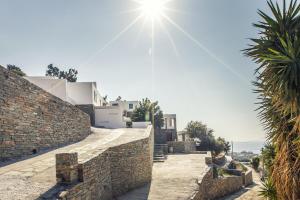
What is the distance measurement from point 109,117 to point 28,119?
1526 centimetres

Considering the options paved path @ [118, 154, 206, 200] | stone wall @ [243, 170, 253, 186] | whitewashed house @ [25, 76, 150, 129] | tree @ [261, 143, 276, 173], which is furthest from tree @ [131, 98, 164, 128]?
tree @ [261, 143, 276, 173]

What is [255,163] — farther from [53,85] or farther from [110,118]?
[53,85]

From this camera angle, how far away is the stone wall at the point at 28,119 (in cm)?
914

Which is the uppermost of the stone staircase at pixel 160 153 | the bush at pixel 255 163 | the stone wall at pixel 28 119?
the stone wall at pixel 28 119

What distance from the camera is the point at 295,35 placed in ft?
25.4

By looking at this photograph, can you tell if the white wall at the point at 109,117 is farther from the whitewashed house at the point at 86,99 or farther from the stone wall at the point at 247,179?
the stone wall at the point at 247,179

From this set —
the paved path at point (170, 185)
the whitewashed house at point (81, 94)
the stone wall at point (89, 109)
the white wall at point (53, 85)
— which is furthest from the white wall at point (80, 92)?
the paved path at point (170, 185)

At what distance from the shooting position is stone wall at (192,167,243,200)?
446 inches

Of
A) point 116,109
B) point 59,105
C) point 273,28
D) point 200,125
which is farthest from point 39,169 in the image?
point 200,125

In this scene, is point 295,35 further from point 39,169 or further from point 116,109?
point 116,109

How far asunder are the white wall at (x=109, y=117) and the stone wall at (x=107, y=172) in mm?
13405

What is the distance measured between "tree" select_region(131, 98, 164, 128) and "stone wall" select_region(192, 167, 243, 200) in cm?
1526

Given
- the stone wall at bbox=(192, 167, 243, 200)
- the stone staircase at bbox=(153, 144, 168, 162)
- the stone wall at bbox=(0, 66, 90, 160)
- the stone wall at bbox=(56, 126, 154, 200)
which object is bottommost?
the stone wall at bbox=(192, 167, 243, 200)

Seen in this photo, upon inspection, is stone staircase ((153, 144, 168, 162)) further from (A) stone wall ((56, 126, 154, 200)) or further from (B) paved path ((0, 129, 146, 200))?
(B) paved path ((0, 129, 146, 200))
